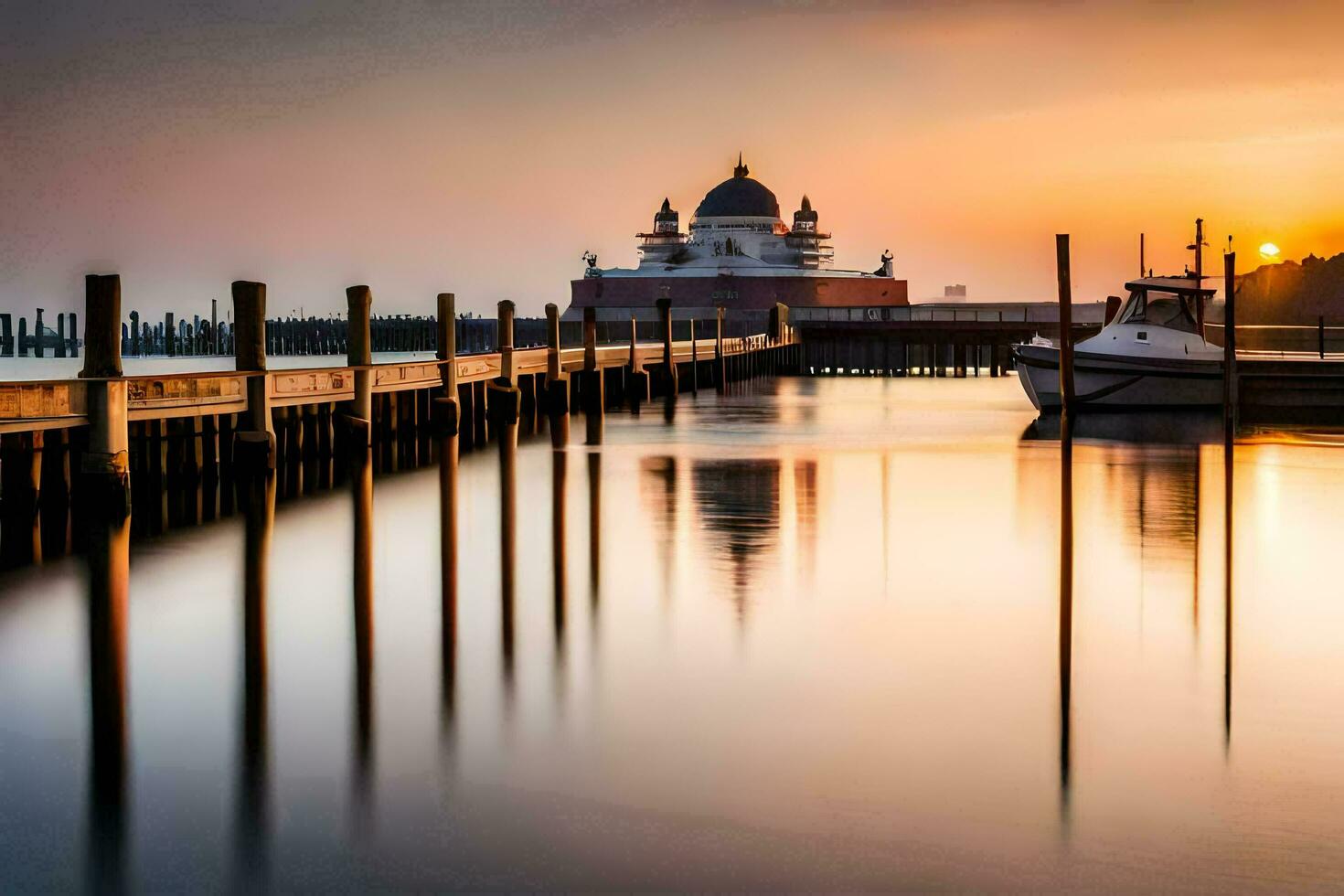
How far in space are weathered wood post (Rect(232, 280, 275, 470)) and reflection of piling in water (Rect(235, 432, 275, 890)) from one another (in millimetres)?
1558

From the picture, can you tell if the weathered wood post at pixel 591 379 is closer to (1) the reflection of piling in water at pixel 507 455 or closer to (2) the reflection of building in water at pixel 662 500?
(1) the reflection of piling in water at pixel 507 455

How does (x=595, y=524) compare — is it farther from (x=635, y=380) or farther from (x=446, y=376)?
(x=635, y=380)

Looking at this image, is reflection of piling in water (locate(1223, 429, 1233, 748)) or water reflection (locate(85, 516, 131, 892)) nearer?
water reflection (locate(85, 516, 131, 892))

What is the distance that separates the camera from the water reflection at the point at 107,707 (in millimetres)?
6785

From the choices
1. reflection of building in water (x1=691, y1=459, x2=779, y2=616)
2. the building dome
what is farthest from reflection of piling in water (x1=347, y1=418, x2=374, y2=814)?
the building dome

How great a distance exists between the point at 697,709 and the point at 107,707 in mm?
3141

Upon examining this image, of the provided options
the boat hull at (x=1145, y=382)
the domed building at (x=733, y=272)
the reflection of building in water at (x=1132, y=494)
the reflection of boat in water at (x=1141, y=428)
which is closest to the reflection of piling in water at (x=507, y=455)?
the reflection of building in water at (x=1132, y=494)

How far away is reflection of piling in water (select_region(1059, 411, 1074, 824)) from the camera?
8.07 meters

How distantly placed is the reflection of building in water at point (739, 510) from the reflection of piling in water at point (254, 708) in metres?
3.35

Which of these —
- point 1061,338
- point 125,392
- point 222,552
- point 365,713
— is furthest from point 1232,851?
point 1061,338

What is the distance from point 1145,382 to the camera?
35562mm

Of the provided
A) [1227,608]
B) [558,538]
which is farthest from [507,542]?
[1227,608]

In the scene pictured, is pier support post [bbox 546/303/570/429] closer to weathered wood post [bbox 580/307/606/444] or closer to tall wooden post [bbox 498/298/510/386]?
weathered wood post [bbox 580/307/606/444]

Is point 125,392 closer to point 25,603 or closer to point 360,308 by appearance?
point 25,603
